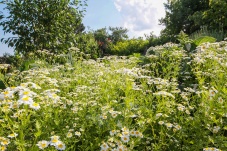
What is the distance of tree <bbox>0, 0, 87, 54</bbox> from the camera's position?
691cm

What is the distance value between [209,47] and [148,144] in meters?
2.25

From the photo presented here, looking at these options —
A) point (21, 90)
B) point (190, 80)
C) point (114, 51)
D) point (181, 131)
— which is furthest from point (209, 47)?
point (114, 51)

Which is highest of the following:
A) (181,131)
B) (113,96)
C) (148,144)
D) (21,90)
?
(21,90)

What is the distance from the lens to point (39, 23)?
23.5 ft

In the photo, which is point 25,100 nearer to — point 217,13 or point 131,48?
point 217,13

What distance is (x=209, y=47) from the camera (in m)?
4.09

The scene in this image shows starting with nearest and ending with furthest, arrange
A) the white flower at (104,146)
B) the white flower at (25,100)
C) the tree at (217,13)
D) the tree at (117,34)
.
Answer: the white flower at (25,100), the white flower at (104,146), the tree at (217,13), the tree at (117,34)

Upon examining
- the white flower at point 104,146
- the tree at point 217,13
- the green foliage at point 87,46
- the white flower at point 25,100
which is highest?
the tree at point 217,13

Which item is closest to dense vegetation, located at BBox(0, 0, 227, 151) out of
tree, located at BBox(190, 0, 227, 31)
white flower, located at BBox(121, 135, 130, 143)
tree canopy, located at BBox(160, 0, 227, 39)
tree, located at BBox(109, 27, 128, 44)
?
white flower, located at BBox(121, 135, 130, 143)

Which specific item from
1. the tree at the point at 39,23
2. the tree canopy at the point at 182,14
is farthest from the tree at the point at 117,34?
the tree at the point at 39,23

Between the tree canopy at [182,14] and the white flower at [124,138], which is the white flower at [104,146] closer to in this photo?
the white flower at [124,138]

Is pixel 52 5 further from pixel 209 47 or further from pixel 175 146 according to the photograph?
pixel 175 146

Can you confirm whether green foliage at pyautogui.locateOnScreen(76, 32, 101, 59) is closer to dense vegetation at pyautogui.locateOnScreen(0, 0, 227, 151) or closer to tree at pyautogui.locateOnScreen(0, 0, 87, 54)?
tree at pyautogui.locateOnScreen(0, 0, 87, 54)

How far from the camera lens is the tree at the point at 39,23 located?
6.91m
